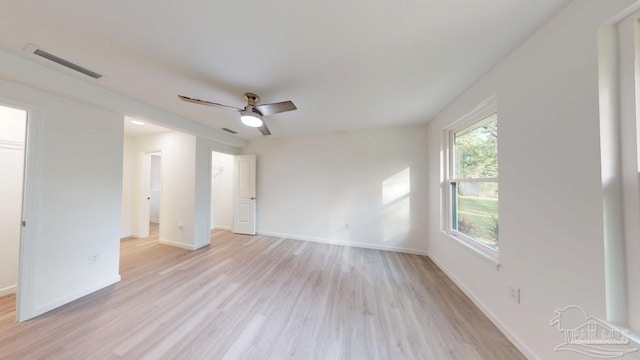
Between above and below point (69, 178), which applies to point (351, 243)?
below

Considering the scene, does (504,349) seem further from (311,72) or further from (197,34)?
(197,34)

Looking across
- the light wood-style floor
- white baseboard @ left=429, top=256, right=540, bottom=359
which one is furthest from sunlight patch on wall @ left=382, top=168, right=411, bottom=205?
white baseboard @ left=429, top=256, right=540, bottom=359

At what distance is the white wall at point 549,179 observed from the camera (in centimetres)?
104

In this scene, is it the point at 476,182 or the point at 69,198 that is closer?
the point at 69,198

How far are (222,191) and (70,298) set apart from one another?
3271 millimetres

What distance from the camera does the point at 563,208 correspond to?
46.6 inches

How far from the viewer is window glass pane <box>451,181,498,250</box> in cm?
196

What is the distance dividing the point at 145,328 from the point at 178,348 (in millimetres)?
483

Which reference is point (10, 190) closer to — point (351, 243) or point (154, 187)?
point (154, 187)

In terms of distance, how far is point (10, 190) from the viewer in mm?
2232

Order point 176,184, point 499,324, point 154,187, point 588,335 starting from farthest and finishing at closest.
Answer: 1. point 154,187
2. point 176,184
3. point 499,324
4. point 588,335

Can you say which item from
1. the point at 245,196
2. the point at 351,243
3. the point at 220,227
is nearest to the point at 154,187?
the point at 220,227

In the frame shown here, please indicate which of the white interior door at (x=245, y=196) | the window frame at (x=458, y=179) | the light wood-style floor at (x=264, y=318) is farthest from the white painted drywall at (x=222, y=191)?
the window frame at (x=458, y=179)

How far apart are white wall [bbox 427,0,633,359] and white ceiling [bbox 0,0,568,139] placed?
0.22 m
